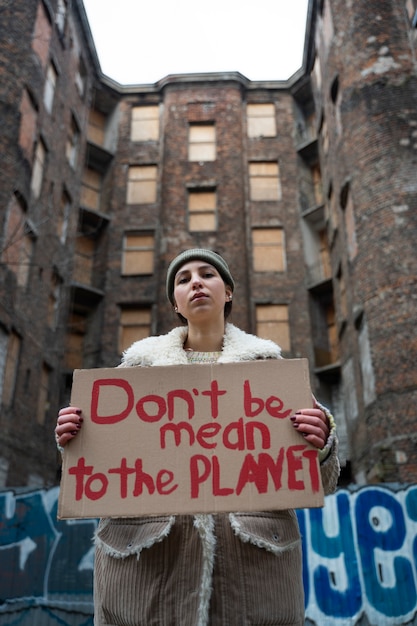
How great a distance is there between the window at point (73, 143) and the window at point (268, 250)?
7.24 m

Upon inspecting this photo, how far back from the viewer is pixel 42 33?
1612 centimetres

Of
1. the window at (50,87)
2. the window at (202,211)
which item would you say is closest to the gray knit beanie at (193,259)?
the window at (50,87)

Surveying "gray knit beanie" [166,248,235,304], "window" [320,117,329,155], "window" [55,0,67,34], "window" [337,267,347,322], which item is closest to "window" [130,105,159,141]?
"window" [55,0,67,34]

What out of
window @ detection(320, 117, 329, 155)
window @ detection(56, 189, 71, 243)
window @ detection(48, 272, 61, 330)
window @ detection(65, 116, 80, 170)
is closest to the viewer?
window @ detection(48, 272, 61, 330)

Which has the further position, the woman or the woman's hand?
the woman's hand

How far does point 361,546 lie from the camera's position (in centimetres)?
714

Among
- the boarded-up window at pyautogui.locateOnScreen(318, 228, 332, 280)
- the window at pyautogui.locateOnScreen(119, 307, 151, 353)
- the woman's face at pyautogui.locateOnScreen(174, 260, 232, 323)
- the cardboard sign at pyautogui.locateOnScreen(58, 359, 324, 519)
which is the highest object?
the boarded-up window at pyautogui.locateOnScreen(318, 228, 332, 280)

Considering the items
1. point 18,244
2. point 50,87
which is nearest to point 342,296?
point 18,244

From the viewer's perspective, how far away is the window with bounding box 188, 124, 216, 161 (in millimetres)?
22375

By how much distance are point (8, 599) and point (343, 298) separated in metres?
12.0

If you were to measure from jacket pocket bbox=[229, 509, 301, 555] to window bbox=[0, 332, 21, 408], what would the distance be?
12383mm

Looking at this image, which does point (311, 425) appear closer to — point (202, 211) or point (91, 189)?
point (202, 211)

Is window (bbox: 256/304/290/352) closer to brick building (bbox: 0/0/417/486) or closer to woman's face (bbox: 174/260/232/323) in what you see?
brick building (bbox: 0/0/417/486)

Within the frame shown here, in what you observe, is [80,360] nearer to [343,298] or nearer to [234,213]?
Result: [234,213]
